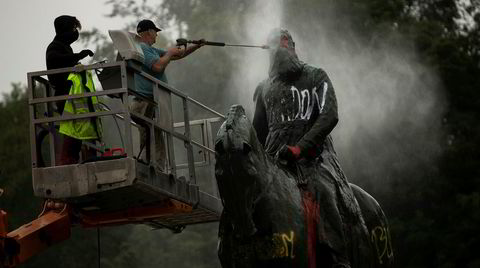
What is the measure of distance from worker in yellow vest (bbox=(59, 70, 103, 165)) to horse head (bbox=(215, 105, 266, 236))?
3318 mm

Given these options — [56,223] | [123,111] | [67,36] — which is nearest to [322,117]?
[123,111]

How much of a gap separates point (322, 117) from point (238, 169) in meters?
1.66

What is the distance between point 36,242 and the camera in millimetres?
14773

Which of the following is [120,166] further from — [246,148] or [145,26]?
[246,148]

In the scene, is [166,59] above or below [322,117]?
above

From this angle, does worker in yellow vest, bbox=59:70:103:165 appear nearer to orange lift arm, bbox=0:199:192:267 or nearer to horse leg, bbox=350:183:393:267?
orange lift arm, bbox=0:199:192:267

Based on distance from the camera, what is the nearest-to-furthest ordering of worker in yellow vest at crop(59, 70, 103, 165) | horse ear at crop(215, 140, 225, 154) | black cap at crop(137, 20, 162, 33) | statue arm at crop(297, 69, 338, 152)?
horse ear at crop(215, 140, 225, 154) < statue arm at crop(297, 69, 338, 152) < worker in yellow vest at crop(59, 70, 103, 165) < black cap at crop(137, 20, 162, 33)

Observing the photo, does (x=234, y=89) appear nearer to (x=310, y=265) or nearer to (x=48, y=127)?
(x=48, y=127)

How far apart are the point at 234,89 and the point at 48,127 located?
2792 cm

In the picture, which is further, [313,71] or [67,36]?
[67,36]

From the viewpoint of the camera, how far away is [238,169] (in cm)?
1077

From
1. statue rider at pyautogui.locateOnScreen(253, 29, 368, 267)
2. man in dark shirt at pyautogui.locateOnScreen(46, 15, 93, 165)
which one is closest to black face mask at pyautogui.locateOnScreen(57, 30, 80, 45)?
man in dark shirt at pyautogui.locateOnScreen(46, 15, 93, 165)

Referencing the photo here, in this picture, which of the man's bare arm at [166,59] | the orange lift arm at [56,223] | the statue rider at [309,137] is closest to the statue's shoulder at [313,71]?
the statue rider at [309,137]

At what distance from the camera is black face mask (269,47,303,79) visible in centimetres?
1242
